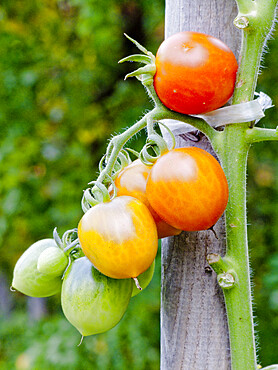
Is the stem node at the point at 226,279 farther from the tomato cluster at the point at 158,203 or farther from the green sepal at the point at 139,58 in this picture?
the green sepal at the point at 139,58

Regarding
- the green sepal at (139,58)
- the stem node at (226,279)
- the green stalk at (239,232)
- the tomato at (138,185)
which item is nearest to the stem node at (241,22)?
the green stalk at (239,232)

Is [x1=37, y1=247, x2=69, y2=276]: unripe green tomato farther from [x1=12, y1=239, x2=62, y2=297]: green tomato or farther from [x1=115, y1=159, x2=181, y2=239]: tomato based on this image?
[x1=115, y1=159, x2=181, y2=239]: tomato

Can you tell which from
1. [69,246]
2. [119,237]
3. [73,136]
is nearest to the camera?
[119,237]

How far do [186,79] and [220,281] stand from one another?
0.95 feet

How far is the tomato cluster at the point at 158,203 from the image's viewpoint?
609 mm

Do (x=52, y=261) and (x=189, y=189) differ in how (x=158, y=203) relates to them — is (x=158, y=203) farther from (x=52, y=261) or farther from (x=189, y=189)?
(x=52, y=261)

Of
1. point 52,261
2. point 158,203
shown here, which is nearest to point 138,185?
point 158,203

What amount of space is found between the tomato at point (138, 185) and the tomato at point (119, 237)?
0.05 m

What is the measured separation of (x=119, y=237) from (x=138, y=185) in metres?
0.10

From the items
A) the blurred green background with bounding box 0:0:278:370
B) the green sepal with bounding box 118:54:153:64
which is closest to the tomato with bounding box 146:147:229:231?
the green sepal with bounding box 118:54:153:64

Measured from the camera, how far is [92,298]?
671 mm

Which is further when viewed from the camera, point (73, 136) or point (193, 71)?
point (73, 136)

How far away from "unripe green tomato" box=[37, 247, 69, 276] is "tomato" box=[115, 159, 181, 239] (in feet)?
0.44

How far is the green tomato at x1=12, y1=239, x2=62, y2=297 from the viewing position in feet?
2.40
